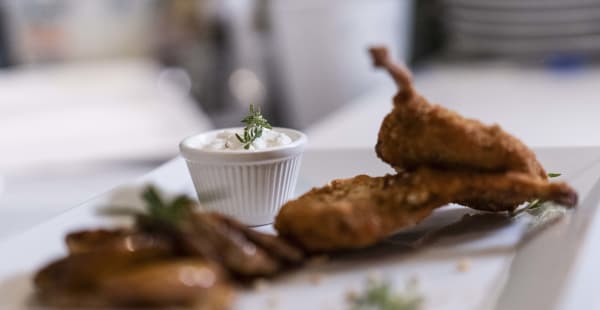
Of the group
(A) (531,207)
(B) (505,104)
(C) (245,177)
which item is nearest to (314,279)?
(C) (245,177)

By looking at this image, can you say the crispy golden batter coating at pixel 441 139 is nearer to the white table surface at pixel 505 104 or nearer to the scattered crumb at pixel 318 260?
the scattered crumb at pixel 318 260

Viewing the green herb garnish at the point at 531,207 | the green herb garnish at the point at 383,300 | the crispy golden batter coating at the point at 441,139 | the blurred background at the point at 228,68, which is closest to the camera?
the green herb garnish at the point at 383,300

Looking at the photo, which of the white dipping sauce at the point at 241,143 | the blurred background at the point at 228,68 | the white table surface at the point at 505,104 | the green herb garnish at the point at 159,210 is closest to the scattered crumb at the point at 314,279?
the green herb garnish at the point at 159,210

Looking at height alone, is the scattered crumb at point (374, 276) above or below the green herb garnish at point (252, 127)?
below

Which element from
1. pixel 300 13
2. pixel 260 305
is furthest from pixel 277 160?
pixel 300 13

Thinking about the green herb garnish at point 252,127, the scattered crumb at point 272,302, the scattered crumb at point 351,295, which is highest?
the green herb garnish at point 252,127
